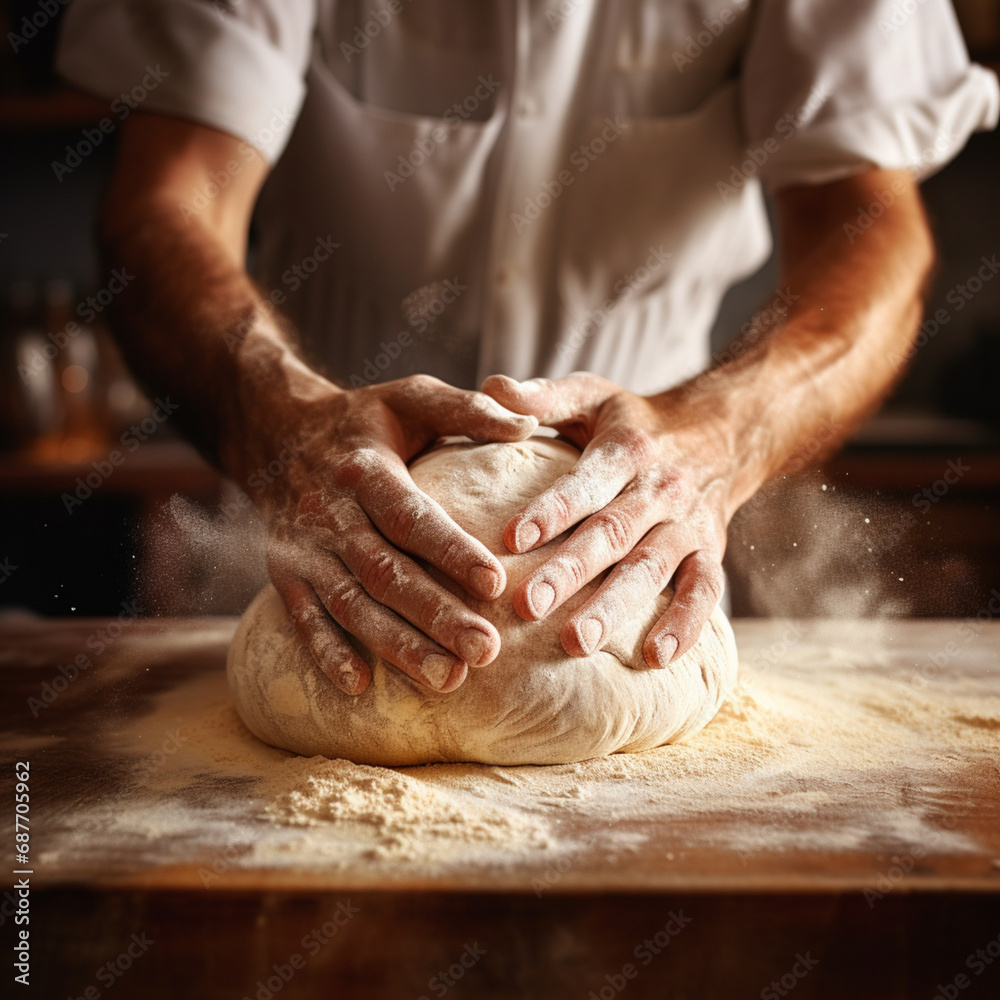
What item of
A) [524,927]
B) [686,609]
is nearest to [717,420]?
[686,609]

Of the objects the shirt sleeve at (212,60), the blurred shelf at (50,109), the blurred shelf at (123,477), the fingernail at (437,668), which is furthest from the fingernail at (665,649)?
the blurred shelf at (50,109)

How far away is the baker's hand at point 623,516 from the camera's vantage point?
92cm

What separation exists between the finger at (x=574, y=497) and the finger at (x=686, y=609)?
0.40 ft

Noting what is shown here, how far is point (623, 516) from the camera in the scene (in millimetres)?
961

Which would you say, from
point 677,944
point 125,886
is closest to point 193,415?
point 125,886

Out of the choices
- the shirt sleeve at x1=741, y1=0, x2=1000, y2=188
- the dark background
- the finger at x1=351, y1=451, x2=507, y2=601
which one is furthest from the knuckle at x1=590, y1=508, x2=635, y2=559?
the shirt sleeve at x1=741, y1=0, x2=1000, y2=188

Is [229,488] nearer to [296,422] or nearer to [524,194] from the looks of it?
[296,422]

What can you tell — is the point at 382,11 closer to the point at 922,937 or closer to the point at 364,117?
the point at 364,117

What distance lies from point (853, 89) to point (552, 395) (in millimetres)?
977

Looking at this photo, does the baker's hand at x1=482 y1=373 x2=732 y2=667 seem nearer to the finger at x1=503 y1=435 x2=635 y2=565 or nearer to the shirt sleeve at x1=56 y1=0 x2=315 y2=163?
the finger at x1=503 y1=435 x2=635 y2=565

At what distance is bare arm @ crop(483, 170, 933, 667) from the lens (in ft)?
3.09

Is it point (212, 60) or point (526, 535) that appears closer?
point (526, 535)

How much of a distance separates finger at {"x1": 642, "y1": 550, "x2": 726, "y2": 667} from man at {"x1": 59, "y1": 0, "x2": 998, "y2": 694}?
0.20m

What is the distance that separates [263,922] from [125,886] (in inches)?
4.3
